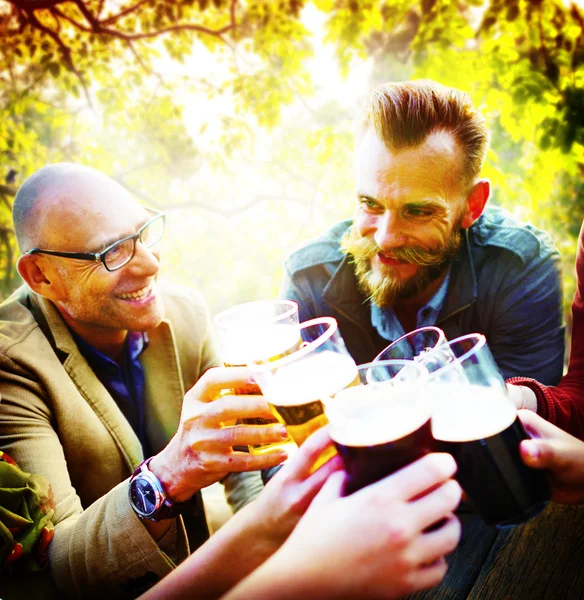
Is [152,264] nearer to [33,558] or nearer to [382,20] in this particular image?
[33,558]

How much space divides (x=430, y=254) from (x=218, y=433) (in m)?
1.18

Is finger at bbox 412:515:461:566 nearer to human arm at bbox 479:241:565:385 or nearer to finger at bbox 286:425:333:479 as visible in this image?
finger at bbox 286:425:333:479

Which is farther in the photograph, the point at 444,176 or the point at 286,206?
the point at 286,206

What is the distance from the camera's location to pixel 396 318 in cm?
207

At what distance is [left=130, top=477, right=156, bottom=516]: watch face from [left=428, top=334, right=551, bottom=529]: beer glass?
88 centimetres

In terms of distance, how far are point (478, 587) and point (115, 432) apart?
139 centimetres

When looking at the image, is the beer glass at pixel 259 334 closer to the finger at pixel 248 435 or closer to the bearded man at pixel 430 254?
the finger at pixel 248 435

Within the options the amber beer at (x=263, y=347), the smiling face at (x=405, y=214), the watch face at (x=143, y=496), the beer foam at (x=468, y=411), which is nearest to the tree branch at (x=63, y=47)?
the smiling face at (x=405, y=214)

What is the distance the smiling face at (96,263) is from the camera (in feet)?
5.84

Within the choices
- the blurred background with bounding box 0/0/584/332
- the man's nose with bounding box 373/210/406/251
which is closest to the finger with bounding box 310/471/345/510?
the man's nose with bounding box 373/210/406/251

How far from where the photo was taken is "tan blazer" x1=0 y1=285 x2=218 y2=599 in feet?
4.41

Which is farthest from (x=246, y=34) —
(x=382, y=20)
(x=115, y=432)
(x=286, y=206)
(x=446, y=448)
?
(x=446, y=448)

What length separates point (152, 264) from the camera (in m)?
1.90

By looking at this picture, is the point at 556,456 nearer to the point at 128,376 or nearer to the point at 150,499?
the point at 150,499
